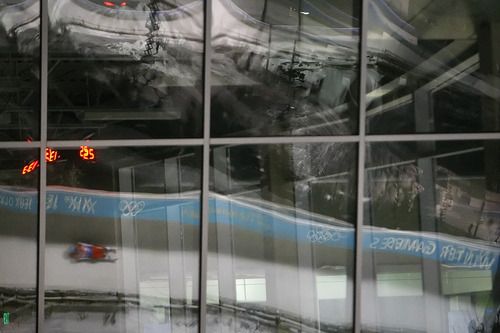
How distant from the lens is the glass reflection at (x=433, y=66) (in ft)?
33.1

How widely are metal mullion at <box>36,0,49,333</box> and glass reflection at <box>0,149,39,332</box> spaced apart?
0.08 metres

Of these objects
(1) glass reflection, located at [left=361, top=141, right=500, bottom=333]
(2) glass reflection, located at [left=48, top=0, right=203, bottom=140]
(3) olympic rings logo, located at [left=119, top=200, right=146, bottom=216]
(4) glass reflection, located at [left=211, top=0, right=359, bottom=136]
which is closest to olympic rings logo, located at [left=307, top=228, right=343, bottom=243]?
(1) glass reflection, located at [left=361, top=141, right=500, bottom=333]

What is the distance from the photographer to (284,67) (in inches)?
400

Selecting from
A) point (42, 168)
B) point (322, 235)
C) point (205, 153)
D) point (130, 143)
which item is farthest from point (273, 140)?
point (42, 168)

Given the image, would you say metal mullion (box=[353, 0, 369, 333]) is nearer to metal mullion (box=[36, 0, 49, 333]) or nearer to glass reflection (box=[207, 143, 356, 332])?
glass reflection (box=[207, 143, 356, 332])

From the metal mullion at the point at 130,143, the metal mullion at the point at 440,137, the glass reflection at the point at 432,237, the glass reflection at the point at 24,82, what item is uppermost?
the glass reflection at the point at 24,82

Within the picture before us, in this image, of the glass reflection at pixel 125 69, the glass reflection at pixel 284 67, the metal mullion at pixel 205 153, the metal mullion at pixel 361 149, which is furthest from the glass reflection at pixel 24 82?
the metal mullion at pixel 361 149

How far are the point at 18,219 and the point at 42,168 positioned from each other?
77 cm

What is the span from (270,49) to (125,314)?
415 cm

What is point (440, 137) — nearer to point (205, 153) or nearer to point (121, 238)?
point (205, 153)

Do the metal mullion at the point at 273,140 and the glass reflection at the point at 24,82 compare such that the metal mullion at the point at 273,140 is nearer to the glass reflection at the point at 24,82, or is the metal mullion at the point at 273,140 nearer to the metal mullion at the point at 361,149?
the metal mullion at the point at 361,149

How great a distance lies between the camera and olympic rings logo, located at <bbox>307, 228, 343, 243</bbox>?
10.1m

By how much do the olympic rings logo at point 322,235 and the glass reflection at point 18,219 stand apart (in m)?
3.76

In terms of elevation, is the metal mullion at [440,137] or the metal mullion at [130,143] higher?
the metal mullion at [130,143]
